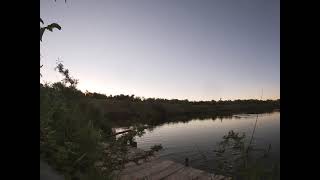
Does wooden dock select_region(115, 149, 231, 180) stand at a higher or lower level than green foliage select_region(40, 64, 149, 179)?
lower

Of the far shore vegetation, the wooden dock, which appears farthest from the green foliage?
the wooden dock

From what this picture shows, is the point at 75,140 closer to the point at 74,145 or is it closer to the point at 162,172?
the point at 74,145

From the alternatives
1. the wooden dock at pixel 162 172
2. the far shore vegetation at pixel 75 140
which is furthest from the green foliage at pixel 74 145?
the wooden dock at pixel 162 172

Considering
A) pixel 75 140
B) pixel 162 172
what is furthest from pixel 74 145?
pixel 162 172

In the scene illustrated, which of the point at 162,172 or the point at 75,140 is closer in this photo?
the point at 75,140

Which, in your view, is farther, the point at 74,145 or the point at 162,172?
the point at 162,172

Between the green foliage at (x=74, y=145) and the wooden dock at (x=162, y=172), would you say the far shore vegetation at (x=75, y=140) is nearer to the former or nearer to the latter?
the green foliage at (x=74, y=145)

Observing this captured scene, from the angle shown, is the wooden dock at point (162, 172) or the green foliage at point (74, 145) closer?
the green foliage at point (74, 145)

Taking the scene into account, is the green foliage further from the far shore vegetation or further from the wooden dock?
the wooden dock

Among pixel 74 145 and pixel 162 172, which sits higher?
pixel 74 145
